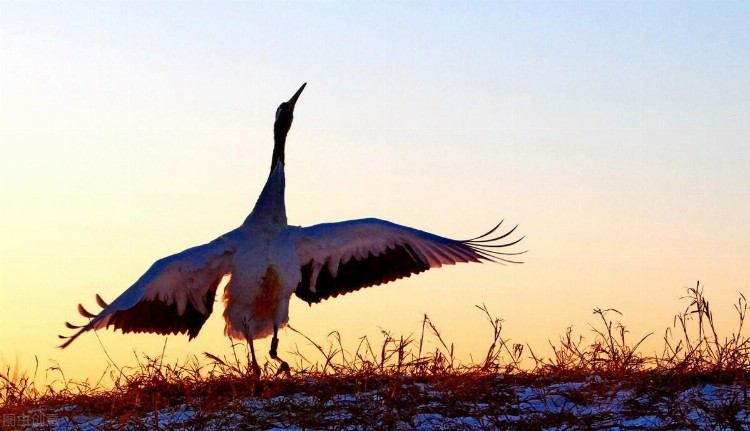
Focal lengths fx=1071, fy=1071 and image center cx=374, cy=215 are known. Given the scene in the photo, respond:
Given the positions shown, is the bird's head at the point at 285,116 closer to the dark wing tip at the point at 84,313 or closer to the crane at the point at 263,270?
the crane at the point at 263,270

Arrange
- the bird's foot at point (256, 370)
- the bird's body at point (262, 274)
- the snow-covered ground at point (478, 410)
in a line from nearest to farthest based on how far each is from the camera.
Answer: the snow-covered ground at point (478, 410) → the bird's foot at point (256, 370) → the bird's body at point (262, 274)

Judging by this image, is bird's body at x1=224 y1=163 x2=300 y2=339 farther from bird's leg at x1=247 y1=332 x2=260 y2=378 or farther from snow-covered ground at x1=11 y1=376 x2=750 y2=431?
snow-covered ground at x1=11 y1=376 x2=750 y2=431

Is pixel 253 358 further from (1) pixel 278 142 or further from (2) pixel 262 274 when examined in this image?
(1) pixel 278 142

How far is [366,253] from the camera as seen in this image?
9648mm

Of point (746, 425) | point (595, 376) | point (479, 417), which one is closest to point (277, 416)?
point (479, 417)

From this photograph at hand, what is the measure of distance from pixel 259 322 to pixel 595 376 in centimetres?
297

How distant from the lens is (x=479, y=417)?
6.05 meters

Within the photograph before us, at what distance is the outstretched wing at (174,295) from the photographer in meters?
8.23

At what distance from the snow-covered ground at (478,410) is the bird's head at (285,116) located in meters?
3.53

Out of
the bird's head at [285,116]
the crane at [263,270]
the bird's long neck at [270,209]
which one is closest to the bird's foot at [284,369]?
the crane at [263,270]

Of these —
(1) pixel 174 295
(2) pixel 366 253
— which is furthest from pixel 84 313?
(2) pixel 366 253

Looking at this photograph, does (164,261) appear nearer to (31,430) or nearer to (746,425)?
(31,430)

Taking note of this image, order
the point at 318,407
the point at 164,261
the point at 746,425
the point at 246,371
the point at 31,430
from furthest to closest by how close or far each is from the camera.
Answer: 1. the point at 164,261
2. the point at 246,371
3. the point at 31,430
4. the point at 318,407
5. the point at 746,425

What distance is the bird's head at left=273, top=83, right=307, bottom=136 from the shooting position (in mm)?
9836
